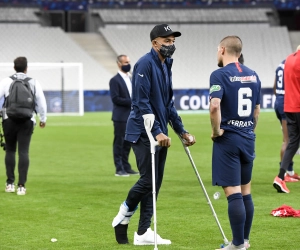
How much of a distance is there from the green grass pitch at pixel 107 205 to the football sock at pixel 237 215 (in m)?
0.64

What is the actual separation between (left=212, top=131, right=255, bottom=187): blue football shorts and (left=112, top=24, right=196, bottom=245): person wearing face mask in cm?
52

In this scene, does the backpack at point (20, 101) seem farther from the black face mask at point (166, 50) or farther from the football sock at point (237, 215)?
the football sock at point (237, 215)

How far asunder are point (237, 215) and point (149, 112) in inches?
51.0

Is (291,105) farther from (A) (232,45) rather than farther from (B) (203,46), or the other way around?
(B) (203,46)

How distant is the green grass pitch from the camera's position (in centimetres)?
823

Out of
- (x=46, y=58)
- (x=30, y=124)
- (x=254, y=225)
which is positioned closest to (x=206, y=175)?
(x=30, y=124)

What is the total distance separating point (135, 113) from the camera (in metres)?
7.71

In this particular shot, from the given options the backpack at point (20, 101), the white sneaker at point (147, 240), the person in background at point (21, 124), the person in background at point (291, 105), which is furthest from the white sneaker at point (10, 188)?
the white sneaker at point (147, 240)

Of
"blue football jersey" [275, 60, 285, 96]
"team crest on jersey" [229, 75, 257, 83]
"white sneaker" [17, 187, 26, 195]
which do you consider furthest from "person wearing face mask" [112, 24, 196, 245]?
"blue football jersey" [275, 60, 285, 96]

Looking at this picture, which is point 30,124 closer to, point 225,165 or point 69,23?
point 225,165

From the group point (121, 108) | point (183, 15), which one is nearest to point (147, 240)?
point (121, 108)

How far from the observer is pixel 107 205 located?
1071 centimetres

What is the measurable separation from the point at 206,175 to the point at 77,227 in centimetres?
543

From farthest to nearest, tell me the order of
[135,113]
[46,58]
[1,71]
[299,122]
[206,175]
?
1. [46,58]
2. [1,71]
3. [206,175]
4. [299,122]
5. [135,113]
